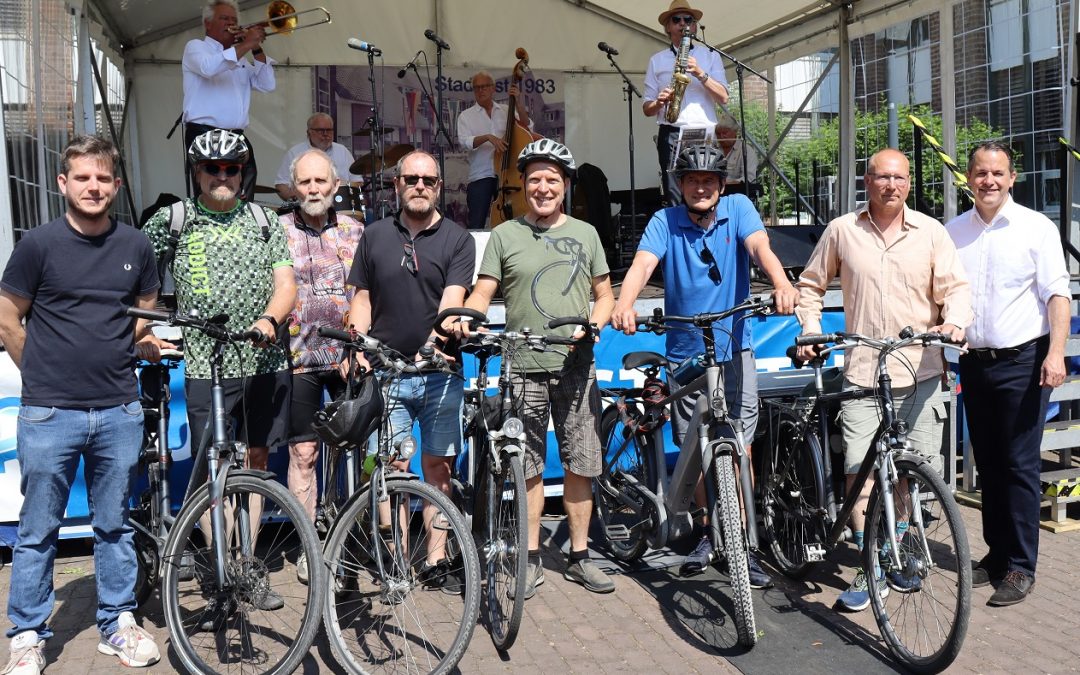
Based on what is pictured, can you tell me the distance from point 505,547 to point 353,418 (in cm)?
75

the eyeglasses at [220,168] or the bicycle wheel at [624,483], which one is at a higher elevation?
the eyeglasses at [220,168]

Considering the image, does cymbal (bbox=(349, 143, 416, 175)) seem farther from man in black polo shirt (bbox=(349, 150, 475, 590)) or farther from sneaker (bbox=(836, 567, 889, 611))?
sneaker (bbox=(836, 567, 889, 611))

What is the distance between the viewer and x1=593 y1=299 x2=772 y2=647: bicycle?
370 centimetres

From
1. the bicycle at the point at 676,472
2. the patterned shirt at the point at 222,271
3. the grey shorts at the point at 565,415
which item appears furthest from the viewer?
the grey shorts at the point at 565,415

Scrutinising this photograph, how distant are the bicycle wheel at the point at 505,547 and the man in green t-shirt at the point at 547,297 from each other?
346mm

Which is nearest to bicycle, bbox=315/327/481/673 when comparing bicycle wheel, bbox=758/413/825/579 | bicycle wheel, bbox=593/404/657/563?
bicycle wheel, bbox=593/404/657/563

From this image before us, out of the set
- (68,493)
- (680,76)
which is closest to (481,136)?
(680,76)

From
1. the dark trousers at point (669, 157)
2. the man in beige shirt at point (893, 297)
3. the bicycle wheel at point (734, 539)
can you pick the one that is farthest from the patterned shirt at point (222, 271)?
the dark trousers at point (669, 157)

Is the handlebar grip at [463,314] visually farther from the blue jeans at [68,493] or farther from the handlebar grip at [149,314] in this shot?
the blue jeans at [68,493]

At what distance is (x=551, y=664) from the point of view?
372 cm

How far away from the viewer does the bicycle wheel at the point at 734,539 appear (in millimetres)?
3625

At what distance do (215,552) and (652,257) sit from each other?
2216 mm

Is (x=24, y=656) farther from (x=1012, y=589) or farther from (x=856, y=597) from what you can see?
(x=1012, y=589)

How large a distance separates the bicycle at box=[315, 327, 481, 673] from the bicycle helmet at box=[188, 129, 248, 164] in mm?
946
